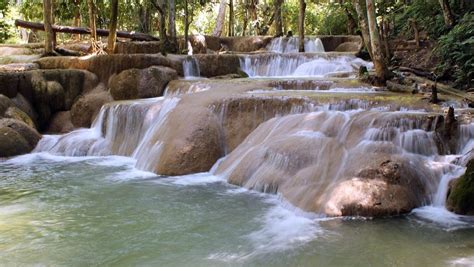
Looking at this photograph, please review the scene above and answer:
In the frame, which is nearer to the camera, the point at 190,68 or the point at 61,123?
the point at 61,123

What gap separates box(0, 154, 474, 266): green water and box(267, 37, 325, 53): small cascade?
526 inches

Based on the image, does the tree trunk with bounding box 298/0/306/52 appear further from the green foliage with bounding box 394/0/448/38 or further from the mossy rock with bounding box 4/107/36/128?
the mossy rock with bounding box 4/107/36/128

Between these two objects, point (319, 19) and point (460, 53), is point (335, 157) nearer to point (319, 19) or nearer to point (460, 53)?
point (460, 53)

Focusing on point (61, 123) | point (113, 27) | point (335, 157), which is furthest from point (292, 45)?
point (335, 157)

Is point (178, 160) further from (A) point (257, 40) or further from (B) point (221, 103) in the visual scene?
(A) point (257, 40)

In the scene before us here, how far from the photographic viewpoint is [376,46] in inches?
429

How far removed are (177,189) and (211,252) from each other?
2764 mm

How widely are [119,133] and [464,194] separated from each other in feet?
26.2

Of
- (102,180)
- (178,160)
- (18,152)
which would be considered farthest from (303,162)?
(18,152)

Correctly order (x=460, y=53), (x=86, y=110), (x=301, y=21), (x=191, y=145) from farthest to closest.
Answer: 1. (x=301, y=21)
2. (x=86, y=110)
3. (x=460, y=53)
4. (x=191, y=145)

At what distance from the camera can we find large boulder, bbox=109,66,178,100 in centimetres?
1366

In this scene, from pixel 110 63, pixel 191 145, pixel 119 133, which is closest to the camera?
pixel 191 145

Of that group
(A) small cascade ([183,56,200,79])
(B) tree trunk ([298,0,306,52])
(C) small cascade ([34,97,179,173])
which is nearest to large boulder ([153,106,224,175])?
(C) small cascade ([34,97,179,173])

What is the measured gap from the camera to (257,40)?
2178 cm
